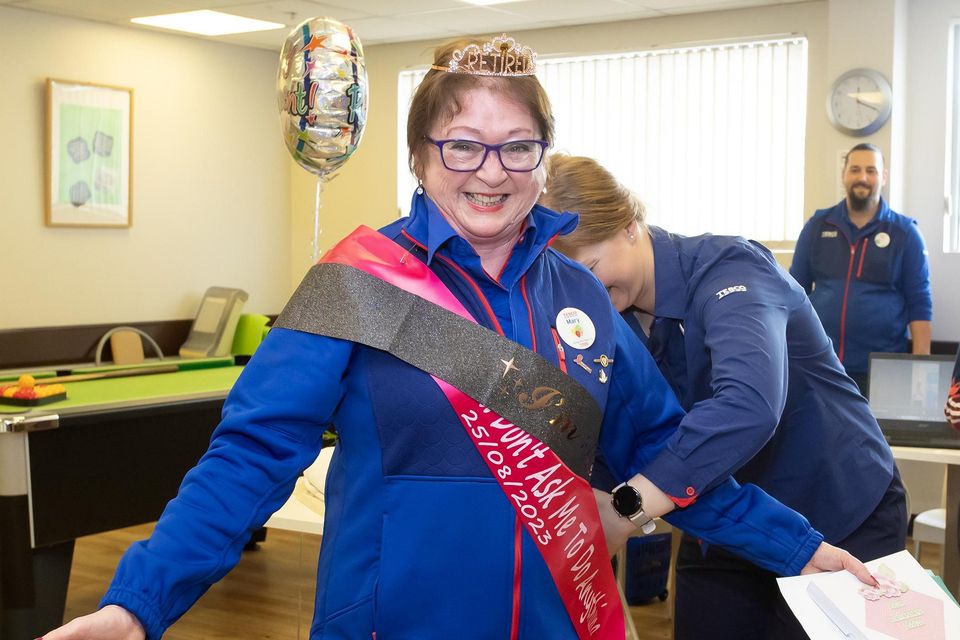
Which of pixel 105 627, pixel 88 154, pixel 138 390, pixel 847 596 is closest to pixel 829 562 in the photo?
pixel 847 596

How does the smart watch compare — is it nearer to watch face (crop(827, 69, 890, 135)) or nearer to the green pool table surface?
the green pool table surface

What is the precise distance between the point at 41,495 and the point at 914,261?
162 inches

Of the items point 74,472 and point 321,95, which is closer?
point 321,95

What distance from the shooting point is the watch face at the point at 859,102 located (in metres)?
5.92

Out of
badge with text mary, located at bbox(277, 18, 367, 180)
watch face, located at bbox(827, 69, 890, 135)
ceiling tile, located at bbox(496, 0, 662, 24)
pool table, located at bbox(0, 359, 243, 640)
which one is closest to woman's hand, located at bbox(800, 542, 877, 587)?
badge with text mary, located at bbox(277, 18, 367, 180)

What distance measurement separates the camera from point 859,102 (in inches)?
236

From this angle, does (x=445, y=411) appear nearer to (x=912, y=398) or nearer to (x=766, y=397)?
(x=766, y=397)

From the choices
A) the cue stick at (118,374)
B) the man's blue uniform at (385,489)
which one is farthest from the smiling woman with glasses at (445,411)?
the cue stick at (118,374)

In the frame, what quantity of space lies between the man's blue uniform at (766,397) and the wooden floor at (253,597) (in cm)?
207

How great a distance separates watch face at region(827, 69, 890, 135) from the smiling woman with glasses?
5.02 meters

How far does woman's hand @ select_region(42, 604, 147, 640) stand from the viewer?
1045 mm

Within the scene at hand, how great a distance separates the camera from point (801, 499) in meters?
1.81

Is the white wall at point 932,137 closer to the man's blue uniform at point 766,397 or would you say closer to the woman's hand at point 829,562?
the man's blue uniform at point 766,397

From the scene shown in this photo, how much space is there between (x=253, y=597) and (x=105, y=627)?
3.70 metres
